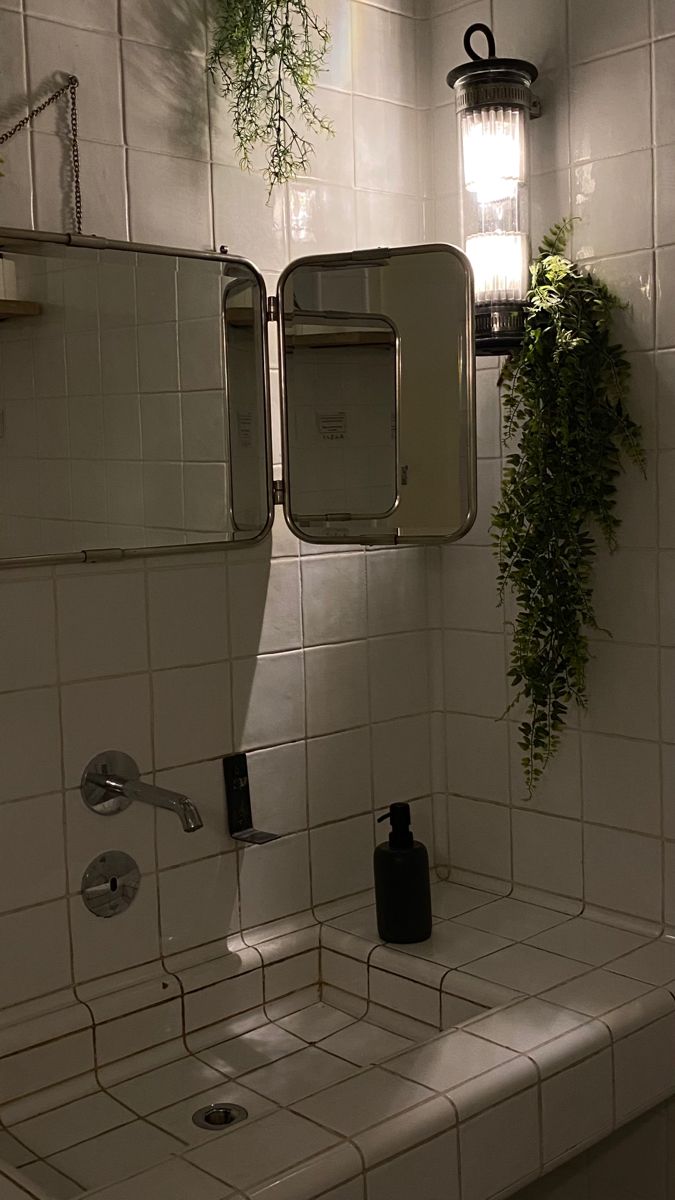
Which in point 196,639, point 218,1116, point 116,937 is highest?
point 196,639

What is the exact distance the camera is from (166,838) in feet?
5.57

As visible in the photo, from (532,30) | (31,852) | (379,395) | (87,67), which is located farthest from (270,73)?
(31,852)

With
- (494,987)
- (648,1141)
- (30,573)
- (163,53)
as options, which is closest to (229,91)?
(163,53)

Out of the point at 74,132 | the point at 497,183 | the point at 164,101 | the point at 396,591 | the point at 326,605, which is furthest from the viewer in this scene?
the point at 396,591

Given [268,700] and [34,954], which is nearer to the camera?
[34,954]

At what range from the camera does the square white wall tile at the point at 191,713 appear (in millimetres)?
1691

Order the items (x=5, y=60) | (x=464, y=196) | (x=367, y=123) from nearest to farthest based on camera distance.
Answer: (x=5, y=60)
(x=464, y=196)
(x=367, y=123)

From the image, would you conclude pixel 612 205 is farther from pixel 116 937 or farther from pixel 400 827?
pixel 116 937

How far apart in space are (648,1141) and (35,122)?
1560 mm

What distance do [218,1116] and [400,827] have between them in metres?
0.47

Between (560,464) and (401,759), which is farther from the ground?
(560,464)

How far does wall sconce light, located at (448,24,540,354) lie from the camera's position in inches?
68.4

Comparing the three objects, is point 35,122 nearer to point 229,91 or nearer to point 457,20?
point 229,91

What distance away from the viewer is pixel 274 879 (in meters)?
1.84
